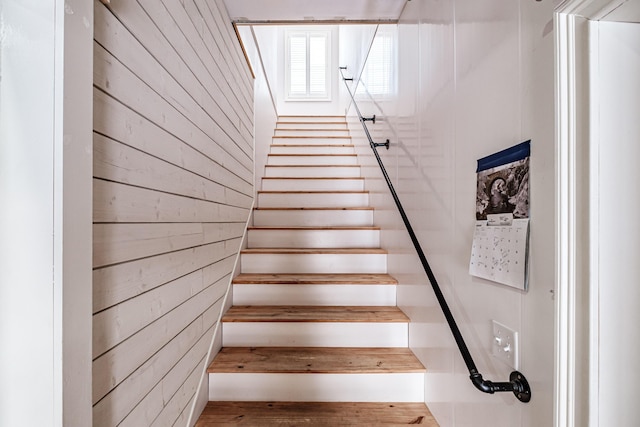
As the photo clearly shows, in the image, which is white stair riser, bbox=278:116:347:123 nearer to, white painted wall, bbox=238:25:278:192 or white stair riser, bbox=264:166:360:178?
white painted wall, bbox=238:25:278:192

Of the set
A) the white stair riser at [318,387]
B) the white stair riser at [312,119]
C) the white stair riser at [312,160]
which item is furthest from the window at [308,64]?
the white stair riser at [318,387]

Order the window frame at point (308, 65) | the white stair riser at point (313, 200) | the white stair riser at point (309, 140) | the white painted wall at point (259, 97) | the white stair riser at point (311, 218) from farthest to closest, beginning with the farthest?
the window frame at point (308, 65), the white stair riser at point (309, 140), the white stair riser at point (313, 200), the white stair riser at point (311, 218), the white painted wall at point (259, 97)

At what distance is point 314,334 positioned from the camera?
72.3 inches

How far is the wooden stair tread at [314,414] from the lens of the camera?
144 centimetres

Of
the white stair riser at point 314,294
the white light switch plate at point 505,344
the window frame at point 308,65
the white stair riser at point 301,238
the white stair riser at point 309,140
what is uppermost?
the window frame at point 308,65

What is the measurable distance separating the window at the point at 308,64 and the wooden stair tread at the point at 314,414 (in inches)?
200

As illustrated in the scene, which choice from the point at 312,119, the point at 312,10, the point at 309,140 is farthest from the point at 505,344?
the point at 312,119

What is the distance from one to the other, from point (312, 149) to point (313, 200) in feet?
3.79

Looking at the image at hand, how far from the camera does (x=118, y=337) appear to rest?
0.83 m

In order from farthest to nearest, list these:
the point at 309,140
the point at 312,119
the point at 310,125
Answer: the point at 312,119, the point at 310,125, the point at 309,140

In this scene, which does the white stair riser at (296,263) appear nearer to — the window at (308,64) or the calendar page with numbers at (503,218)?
the calendar page with numbers at (503,218)

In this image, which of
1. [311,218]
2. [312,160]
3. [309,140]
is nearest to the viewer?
[311,218]
